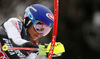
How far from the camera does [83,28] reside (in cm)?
436

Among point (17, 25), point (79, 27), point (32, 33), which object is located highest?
point (17, 25)

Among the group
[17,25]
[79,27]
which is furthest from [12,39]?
[79,27]

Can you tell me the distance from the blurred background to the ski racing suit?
1845mm

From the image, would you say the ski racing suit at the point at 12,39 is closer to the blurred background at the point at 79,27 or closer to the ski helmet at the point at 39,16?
the ski helmet at the point at 39,16

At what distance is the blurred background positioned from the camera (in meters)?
4.12

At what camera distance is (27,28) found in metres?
2.57

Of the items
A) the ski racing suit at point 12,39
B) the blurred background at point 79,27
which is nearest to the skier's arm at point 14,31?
the ski racing suit at point 12,39

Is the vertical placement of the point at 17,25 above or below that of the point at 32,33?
above

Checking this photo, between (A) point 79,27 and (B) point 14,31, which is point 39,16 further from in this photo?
(A) point 79,27

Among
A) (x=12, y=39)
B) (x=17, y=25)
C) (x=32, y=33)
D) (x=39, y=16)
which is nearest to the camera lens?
(x=12, y=39)

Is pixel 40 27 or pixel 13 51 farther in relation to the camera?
pixel 40 27

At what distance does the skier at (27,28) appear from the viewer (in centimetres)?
214

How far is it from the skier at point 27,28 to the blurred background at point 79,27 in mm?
1555

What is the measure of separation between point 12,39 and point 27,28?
516mm
